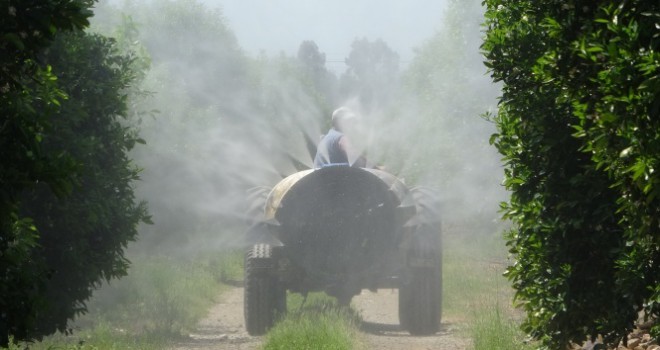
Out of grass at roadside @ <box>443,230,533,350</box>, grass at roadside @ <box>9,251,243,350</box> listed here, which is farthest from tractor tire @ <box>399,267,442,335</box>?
grass at roadside @ <box>9,251,243,350</box>

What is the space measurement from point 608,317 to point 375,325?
26.7ft

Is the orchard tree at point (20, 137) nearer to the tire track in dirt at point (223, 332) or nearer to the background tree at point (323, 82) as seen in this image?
the tire track in dirt at point (223, 332)

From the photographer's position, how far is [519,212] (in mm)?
8422

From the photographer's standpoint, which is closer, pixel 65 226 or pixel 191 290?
pixel 65 226

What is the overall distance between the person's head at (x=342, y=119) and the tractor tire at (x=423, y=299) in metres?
2.65

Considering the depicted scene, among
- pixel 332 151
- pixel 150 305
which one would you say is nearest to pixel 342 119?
pixel 332 151

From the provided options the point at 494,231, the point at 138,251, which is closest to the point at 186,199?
the point at 138,251

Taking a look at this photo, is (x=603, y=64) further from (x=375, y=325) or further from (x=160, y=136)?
A: (x=160, y=136)

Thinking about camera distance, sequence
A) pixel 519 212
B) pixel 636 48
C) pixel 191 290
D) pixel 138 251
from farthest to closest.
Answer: pixel 138 251 < pixel 191 290 < pixel 519 212 < pixel 636 48

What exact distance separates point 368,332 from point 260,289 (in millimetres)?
1644

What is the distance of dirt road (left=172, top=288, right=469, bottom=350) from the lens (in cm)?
1359

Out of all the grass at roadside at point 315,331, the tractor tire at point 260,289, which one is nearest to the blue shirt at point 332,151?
the tractor tire at point 260,289

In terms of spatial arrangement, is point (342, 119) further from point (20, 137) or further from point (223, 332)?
point (20, 137)

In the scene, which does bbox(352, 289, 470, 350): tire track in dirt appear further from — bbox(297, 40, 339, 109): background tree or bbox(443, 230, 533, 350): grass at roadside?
bbox(297, 40, 339, 109): background tree
